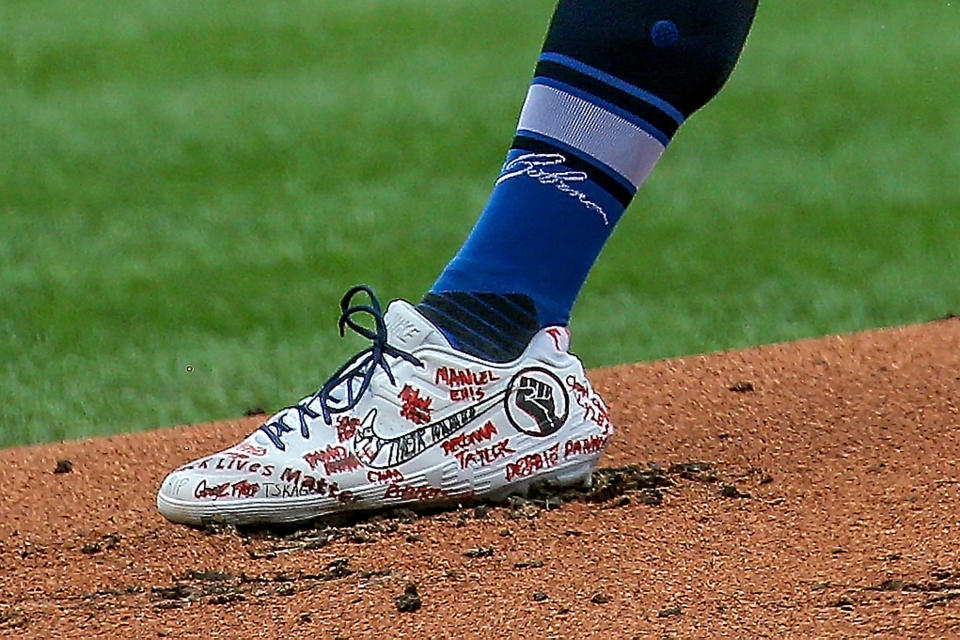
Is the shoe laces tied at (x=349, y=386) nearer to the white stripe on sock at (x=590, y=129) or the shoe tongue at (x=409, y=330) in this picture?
the shoe tongue at (x=409, y=330)

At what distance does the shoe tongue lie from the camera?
1.59 metres

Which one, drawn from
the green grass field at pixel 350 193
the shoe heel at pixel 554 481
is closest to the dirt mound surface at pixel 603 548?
the shoe heel at pixel 554 481

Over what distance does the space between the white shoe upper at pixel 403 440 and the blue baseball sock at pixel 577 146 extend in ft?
0.10

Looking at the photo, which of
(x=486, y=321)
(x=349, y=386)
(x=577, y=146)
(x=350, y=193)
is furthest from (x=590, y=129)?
(x=350, y=193)

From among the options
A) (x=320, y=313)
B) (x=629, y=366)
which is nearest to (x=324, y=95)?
(x=320, y=313)

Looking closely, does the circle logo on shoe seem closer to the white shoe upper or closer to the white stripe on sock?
the white shoe upper

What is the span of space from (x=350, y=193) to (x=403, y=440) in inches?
100

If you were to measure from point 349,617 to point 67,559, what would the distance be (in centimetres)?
39

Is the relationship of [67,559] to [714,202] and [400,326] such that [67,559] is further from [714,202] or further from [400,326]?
[714,202]

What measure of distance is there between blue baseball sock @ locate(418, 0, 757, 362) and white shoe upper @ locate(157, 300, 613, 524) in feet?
0.10

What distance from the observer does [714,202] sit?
3.88 meters

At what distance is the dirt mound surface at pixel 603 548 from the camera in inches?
49.8

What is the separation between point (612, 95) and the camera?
5.18ft
